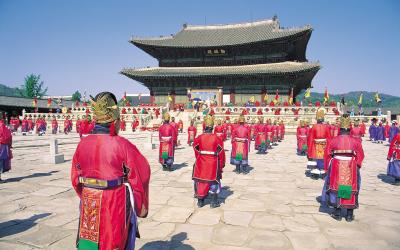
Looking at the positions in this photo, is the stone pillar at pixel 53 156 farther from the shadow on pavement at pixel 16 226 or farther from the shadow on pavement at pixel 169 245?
the shadow on pavement at pixel 169 245

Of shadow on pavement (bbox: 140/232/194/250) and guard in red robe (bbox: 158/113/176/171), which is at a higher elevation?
guard in red robe (bbox: 158/113/176/171)

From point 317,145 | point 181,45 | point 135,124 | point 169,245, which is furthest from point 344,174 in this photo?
point 181,45

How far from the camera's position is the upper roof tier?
29.6m

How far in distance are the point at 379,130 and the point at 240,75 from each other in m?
13.2

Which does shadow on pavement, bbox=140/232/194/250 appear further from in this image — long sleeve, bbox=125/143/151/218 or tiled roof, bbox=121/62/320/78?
tiled roof, bbox=121/62/320/78

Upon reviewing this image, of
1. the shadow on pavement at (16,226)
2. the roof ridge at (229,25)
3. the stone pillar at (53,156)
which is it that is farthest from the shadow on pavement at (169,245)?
the roof ridge at (229,25)

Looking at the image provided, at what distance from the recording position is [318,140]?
7266 mm

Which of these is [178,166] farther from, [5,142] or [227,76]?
[227,76]

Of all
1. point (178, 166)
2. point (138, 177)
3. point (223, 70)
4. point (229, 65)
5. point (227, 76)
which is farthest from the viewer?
point (229, 65)

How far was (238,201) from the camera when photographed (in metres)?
5.19

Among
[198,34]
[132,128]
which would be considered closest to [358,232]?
[132,128]

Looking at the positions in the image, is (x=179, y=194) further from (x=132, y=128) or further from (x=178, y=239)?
(x=132, y=128)

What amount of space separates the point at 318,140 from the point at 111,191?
20.4 feet

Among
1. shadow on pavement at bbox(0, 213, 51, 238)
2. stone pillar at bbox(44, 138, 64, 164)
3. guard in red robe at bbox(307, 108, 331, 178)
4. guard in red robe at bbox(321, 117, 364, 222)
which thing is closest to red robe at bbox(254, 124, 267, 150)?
guard in red robe at bbox(307, 108, 331, 178)
